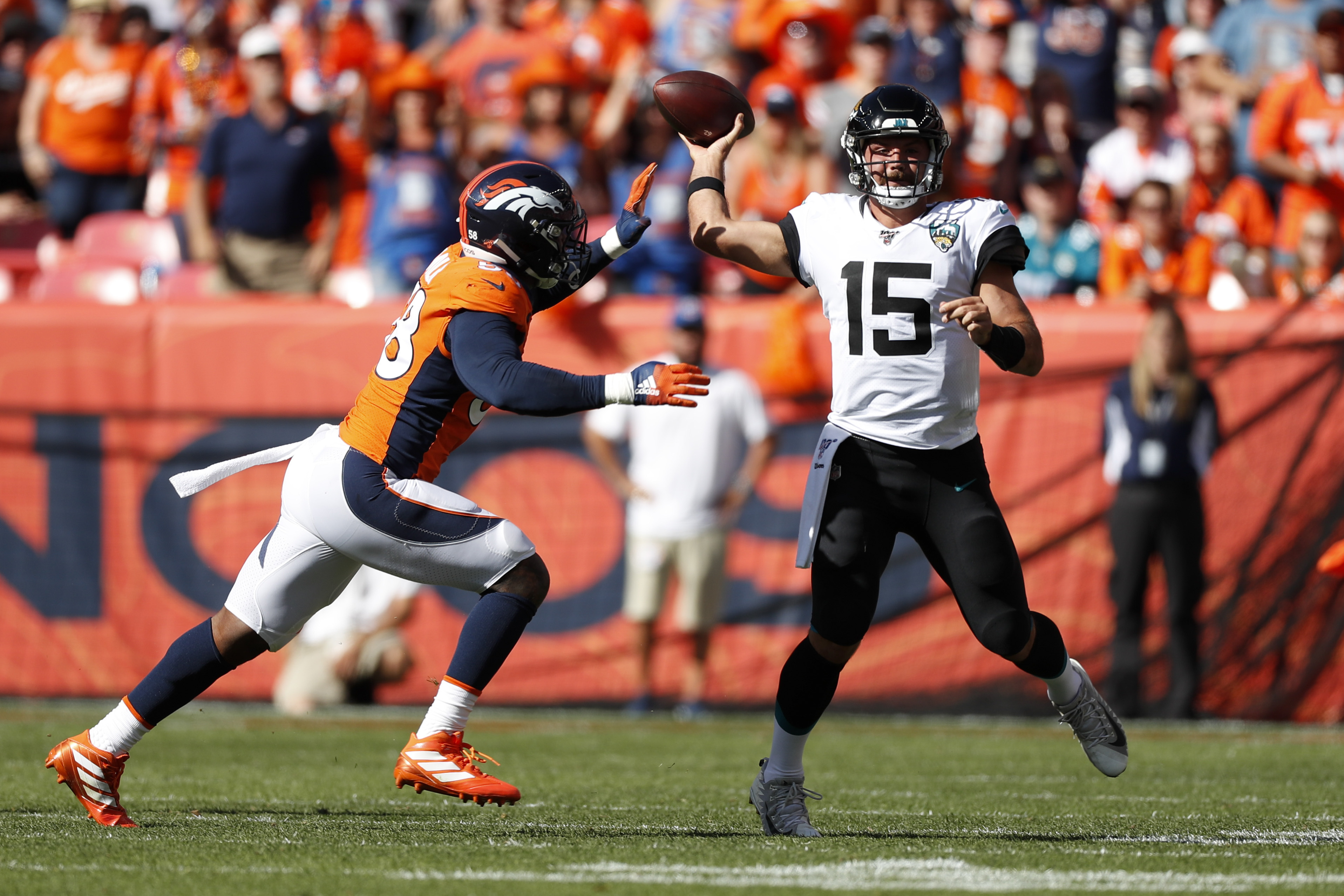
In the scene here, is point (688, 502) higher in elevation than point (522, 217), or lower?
lower

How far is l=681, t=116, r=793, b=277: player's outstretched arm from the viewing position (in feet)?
15.8

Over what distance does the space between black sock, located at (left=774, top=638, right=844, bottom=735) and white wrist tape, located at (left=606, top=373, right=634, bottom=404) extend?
2.79 ft

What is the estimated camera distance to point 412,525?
4.64m

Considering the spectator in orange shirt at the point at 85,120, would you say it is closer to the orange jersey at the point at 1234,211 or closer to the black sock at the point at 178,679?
the orange jersey at the point at 1234,211

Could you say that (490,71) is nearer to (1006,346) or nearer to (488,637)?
(488,637)

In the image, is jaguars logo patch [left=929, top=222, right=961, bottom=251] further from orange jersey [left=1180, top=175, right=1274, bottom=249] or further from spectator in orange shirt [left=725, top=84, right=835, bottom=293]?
orange jersey [left=1180, top=175, right=1274, bottom=249]

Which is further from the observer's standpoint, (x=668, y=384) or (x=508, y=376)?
(x=508, y=376)

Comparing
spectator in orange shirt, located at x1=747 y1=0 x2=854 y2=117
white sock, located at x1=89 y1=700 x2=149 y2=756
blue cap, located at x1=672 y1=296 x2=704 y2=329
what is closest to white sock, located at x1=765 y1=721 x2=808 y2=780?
white sock, located at x1=89 y1=700 x2=149 y2=756

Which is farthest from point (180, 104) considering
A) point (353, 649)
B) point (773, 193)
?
point (353, 649)

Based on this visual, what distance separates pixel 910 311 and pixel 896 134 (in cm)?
46

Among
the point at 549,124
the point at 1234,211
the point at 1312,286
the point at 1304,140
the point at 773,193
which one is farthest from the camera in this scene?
the point at 549,124

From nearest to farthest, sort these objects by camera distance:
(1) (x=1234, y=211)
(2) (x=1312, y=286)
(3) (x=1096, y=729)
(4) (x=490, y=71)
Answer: (3) (x=1096, y=729)
(2) (x=1312, y=286)
(1) (x=1234, y=211)
(4) (x=490, y=71)

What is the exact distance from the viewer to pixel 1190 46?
10914 millimetres

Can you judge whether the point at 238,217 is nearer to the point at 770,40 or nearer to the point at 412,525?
the point at 770,40
